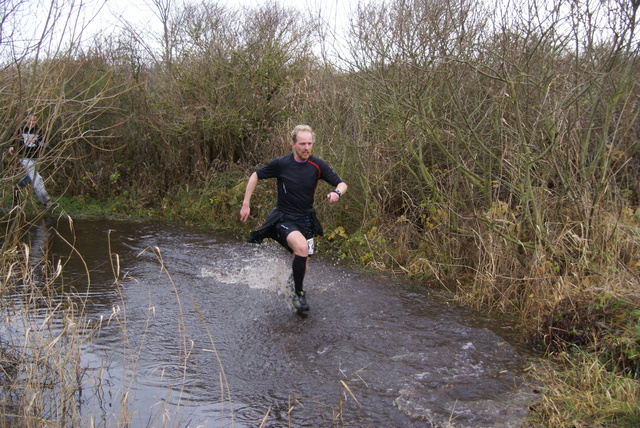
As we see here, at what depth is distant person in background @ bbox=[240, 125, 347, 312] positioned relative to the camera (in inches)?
256

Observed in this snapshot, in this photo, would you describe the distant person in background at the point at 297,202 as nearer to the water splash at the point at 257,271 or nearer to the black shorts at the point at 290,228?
the black shorts at the point at 290,228

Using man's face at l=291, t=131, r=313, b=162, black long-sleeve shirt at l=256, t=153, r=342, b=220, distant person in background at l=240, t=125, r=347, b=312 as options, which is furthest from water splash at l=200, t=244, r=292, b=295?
man's face at l=291, t=131, r=313, b=162

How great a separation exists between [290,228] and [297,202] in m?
0.31

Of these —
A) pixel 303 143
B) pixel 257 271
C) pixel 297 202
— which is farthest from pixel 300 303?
pixel 257 271

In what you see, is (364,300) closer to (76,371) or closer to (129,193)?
(76,371)

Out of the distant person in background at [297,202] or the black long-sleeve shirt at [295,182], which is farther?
the black long-sleeve shirt at [295,182]

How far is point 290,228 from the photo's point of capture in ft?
21.5

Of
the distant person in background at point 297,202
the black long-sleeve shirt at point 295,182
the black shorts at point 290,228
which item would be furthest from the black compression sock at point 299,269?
the black long-sleeve shirt at point 295,182

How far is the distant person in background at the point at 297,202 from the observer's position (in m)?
6.51

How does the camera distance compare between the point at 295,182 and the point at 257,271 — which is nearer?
the point at 295,182

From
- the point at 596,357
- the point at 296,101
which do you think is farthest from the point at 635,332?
the point at 296,101

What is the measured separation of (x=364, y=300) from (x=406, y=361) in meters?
2.03

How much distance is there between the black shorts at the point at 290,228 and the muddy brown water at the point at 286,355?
0.83m

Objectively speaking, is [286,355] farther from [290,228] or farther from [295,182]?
[295,182]
